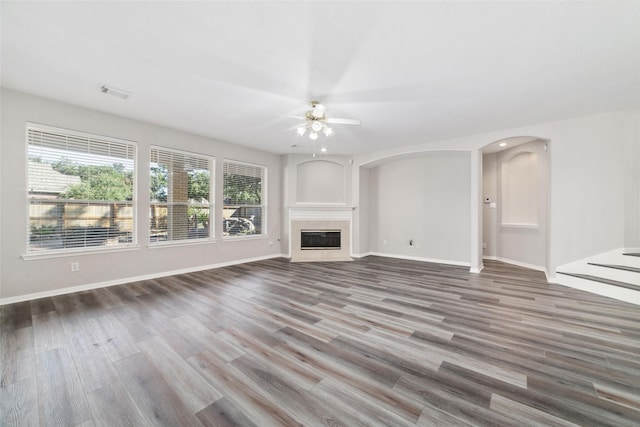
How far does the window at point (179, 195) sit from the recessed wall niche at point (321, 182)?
2.44 meters

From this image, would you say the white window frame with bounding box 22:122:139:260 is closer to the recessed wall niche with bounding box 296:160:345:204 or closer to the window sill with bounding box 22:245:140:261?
the window sill with bounding box 22:245:140:261

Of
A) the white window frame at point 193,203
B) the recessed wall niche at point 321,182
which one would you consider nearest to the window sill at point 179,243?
the white window frame at point 193,203

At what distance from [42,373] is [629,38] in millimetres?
5587

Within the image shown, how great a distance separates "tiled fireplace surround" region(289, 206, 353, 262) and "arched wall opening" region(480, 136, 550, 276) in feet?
11.7

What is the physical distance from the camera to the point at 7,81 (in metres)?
2.94

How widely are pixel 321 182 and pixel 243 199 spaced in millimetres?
2182

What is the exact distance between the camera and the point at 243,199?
5918 millimetres

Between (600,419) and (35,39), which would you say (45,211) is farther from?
(600,419)

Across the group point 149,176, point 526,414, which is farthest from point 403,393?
point 149,176

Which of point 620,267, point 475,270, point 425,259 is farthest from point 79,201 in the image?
point 620,267

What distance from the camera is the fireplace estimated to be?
6.34 m

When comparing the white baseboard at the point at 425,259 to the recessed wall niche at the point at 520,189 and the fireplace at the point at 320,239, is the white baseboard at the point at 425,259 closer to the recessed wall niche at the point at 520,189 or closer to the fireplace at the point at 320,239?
the fireplace at the point at 320,239

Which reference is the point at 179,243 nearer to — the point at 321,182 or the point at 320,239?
the point at 320,239

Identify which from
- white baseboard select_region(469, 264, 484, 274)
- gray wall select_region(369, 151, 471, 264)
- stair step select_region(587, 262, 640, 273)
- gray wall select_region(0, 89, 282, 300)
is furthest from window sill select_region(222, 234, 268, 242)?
stair step select_region(587, 262, 640, 273)
